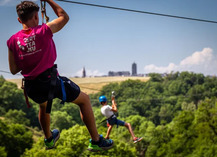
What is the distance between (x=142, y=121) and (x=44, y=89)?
3087 inches

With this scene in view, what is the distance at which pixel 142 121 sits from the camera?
81.6m

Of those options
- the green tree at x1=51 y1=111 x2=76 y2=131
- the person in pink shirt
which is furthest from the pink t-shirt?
the green tree at x1=51 y1=111 x2=76 y2=131

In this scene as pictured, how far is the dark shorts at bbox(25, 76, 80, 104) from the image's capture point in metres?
4.46

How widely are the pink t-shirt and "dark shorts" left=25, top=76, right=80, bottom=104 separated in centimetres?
13

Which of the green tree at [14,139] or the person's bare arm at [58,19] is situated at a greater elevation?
the person's bare arm at [58,19]

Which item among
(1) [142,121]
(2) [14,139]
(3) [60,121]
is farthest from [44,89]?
(1) [142,121]

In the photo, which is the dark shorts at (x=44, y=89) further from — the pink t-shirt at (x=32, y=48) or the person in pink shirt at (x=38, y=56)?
the pink t-shirt at (x=32, y=48)

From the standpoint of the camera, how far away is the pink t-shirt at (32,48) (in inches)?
167

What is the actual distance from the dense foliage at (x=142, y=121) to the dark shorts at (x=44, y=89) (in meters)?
5.48

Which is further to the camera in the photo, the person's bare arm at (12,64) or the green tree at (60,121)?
the green tree at (60,121)

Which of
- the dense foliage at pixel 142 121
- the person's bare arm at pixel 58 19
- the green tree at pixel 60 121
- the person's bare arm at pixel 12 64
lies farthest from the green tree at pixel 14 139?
the person's bare arm at pixel 58 19

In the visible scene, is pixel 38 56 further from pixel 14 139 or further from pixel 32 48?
pixel 14 139

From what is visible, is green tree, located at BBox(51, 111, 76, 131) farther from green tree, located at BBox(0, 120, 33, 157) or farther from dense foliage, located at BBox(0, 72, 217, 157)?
green tree, located at BBox(0, 120, 33, 157)

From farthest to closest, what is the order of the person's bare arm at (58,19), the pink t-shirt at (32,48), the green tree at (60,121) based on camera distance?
the green tree at (60,121), the person's bare arm at (58,19), the pink t-shirt at (32,48)
